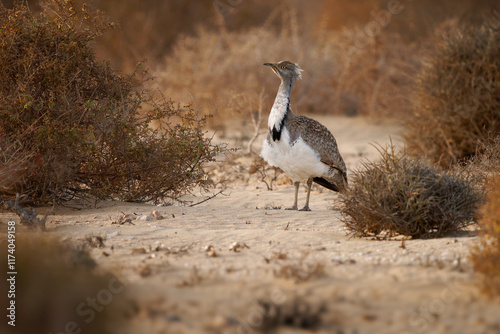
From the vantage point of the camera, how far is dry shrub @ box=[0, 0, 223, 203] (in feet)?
20.6

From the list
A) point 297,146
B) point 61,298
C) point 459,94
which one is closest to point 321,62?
point 459,94

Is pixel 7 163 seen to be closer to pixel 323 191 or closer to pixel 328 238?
pixel 328 238

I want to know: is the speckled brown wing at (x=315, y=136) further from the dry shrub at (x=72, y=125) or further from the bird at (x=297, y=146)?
the dry shrub at (x=72, y=125)

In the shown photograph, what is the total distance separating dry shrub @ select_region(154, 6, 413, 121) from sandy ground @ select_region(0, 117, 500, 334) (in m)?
7.98

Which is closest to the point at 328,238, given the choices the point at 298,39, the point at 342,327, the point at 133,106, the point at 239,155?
the point at 342,327

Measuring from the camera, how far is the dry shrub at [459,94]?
32.3 feet

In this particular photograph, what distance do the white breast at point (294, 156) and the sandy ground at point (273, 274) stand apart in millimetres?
551

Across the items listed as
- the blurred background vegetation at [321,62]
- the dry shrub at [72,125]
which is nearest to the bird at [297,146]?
the dry shrub at [72,125]

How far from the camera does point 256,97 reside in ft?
39.4

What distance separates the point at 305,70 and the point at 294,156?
29.6 ft

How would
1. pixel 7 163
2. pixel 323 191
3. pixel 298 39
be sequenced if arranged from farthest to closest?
1. pixel 298 39
2. pixel 323 191
3. pixel 7 163

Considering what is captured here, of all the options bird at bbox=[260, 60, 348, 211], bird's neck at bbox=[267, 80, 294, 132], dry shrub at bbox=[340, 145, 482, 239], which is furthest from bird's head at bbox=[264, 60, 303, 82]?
dry shrub at bbox=[340, 145, 482, 239]

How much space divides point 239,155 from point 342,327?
25.9 ft

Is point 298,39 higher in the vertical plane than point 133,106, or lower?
higher
